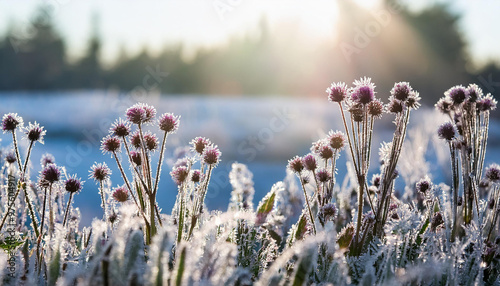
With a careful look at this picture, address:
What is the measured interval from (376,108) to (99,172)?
1033mm

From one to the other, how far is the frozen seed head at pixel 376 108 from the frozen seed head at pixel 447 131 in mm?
232

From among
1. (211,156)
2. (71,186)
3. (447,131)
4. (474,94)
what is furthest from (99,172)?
(474,94)

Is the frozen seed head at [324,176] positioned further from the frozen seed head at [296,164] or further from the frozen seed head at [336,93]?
the frozen seed head at [336,93]

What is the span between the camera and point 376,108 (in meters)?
1.56

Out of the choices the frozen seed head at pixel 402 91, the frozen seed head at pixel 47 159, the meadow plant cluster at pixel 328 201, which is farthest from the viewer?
the frozen seed head at pixel 47 159

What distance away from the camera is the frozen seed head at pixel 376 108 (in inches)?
61.3

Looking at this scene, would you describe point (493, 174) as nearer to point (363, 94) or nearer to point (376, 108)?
point (376, 108)

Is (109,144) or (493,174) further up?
(109,144)

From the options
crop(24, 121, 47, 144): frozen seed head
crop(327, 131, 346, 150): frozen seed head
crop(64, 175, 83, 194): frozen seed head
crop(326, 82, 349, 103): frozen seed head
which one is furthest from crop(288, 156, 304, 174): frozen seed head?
crop(24, 121, 47, 144): frozen seed head

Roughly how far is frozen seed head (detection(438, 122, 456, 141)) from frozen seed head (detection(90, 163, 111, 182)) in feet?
4.05

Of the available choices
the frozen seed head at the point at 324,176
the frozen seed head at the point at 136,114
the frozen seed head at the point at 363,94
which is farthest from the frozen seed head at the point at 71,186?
the frozen seed head at the point at 363,94

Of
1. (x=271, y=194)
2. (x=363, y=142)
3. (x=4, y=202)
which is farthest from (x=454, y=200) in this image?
(x=4, y=202)

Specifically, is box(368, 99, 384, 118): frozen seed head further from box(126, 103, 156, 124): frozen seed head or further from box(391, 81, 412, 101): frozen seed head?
box(126, 103, 156, 124): frozen seed head

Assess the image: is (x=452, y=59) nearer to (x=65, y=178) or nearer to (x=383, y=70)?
(x=383, y=70)
